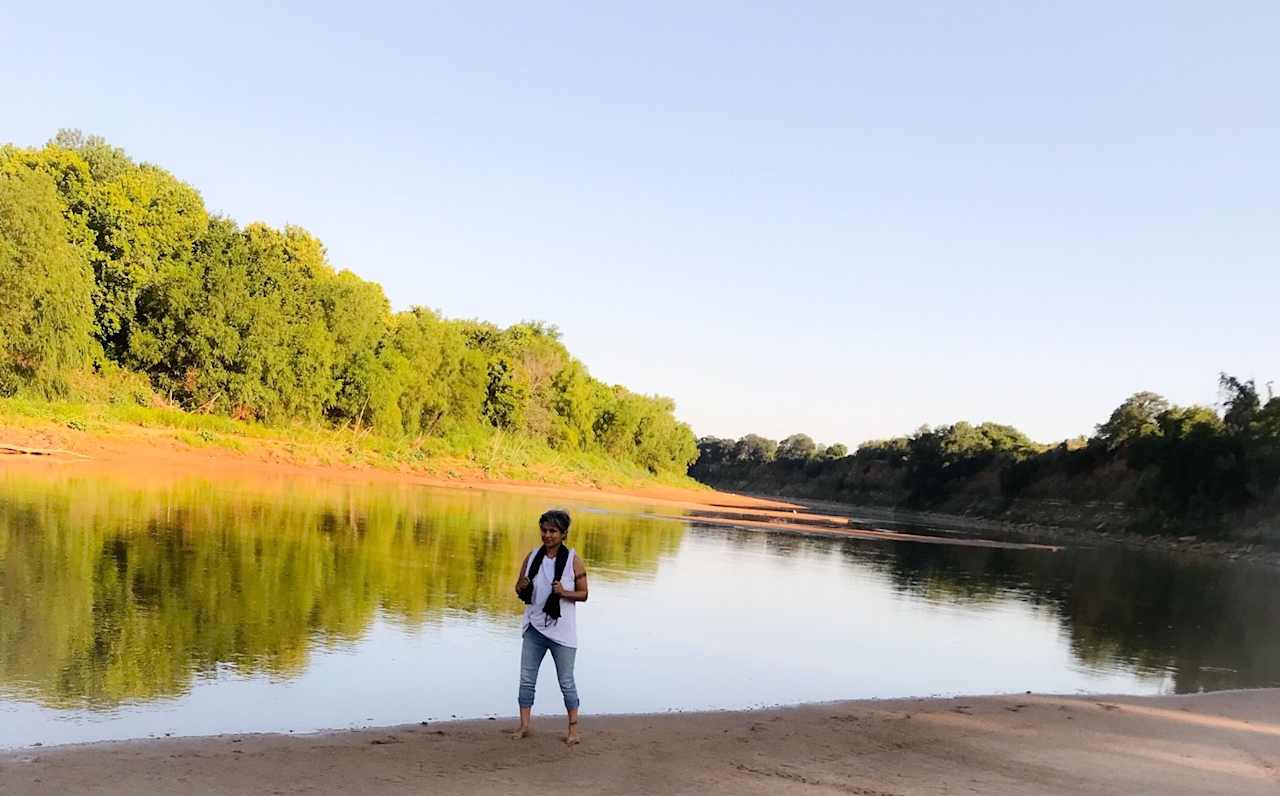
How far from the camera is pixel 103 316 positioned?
49438 millimetres

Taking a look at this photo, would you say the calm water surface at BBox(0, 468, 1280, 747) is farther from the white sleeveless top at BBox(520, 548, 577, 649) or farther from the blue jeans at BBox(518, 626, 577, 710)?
the white sleeveless top at BBox(520, 548, 577, 649)

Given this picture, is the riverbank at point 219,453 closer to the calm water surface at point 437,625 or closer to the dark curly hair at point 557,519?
the calm water surface at point 437,625

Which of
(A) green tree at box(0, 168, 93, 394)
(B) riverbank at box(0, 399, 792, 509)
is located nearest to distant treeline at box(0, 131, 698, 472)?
Result: (A) green tree at box(0, 168, 93, 394)

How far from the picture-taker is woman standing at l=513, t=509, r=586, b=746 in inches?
320

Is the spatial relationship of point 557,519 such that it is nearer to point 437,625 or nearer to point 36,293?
point 437,625

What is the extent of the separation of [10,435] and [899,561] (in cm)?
3135

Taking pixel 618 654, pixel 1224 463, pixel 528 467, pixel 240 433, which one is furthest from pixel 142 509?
pixel 1224 463

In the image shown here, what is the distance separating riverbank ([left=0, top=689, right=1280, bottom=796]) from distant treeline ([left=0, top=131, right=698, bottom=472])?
37.0m

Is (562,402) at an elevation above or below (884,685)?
above

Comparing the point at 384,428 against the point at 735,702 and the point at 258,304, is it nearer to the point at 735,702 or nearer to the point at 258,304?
the point at 258,304

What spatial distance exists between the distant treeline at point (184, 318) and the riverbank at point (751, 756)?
37.0 meters

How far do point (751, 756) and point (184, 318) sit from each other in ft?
158

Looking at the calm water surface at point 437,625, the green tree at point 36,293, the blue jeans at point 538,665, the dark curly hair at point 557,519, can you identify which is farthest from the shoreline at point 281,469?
the dark curly hair at point 557,519

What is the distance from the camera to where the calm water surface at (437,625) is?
9117 millimetres
